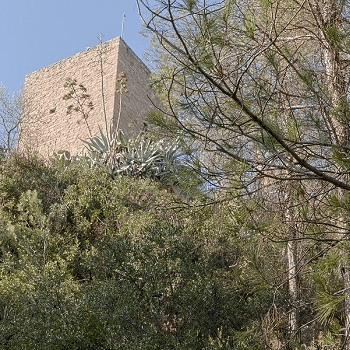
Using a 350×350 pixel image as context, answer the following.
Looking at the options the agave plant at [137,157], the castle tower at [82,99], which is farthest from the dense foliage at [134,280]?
the castle tower at [82,99]

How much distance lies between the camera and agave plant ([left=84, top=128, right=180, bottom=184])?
7840 mm

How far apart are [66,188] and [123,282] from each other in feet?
9.00

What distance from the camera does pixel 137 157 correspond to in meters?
8.02

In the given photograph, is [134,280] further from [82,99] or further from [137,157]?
[82,99]

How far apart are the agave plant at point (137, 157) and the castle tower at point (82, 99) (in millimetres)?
1590

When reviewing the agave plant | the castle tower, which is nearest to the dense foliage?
the agave plant

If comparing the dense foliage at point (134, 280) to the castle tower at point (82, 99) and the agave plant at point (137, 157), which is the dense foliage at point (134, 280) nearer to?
the agave plant at point (137, 157)

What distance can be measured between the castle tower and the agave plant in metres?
1.59

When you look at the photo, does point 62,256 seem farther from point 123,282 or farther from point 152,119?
point 152,119

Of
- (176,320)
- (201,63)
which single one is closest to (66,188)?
(176,320)

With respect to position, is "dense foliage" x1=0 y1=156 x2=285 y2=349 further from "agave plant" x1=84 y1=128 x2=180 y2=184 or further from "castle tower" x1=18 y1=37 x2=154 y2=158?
"castle tower" x1=18 y1=37 x2=154 y2=158

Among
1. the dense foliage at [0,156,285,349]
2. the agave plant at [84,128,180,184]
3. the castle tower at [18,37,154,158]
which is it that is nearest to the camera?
the dense foliage at [0,156,285,349]

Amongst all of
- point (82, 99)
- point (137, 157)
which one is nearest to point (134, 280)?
point (137, 157)

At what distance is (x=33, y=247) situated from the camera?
5.59 meters
